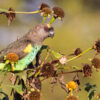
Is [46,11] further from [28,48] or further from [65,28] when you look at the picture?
[65,28]

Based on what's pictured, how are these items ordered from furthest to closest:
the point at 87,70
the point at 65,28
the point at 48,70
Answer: the point at 65,28 → the point at 87,70 → the point at 48,70

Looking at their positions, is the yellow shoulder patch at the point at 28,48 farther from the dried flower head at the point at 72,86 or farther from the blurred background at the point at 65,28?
the blurred background at the point at 65,28

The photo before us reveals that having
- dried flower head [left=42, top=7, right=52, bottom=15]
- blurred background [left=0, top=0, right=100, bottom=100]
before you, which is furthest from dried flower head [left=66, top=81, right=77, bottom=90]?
blurred background [left=0, top=0, right=100, bottom=100]

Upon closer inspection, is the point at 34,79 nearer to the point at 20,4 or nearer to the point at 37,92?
the point at 37,92

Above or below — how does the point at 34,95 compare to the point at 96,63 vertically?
below

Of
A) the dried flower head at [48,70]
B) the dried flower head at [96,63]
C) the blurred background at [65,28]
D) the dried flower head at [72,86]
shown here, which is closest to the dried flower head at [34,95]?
the dried flower head at [48,70]

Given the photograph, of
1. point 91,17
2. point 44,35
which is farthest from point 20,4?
point 44,35

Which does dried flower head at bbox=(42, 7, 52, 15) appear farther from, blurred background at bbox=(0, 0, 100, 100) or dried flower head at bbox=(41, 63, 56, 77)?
blurred background at bbox=(0, 0, 100, 100)

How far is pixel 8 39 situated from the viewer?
31.2 feet

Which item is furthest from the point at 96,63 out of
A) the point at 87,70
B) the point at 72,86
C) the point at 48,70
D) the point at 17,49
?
the point at 17,49

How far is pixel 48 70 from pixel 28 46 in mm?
1392

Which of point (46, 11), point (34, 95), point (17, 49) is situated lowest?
point (34, 95)

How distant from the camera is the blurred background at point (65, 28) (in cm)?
939

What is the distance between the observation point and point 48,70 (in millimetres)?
3215
